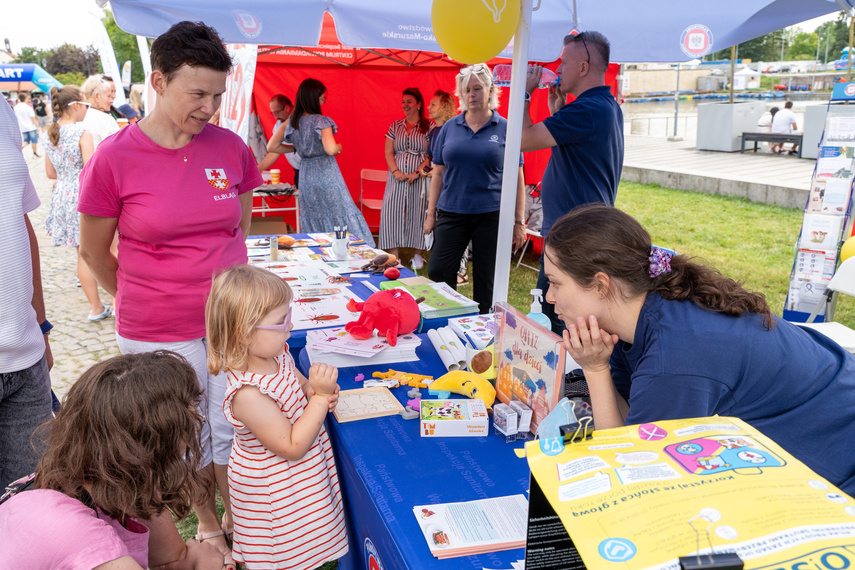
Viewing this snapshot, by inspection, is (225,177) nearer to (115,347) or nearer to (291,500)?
(291,500)

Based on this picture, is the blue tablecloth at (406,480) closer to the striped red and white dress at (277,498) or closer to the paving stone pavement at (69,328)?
the striped red and white dress at (277,498)

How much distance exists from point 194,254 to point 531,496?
1442 mm

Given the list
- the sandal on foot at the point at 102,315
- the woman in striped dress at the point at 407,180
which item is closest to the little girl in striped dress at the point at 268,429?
the sandal on foot at the point at 102,315

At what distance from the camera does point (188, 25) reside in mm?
1791

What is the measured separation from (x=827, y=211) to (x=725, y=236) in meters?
3.13

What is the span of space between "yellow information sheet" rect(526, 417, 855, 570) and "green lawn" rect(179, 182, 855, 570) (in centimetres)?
413

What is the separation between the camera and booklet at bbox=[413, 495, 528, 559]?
3.65 ft

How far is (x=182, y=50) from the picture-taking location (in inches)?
68.2

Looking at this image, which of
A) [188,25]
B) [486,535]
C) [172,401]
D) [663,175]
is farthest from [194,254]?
[663,175]

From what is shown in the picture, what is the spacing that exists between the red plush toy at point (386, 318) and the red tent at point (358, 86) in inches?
194

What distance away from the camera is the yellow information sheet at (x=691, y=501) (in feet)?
1.99

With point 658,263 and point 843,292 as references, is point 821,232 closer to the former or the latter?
point 843,292

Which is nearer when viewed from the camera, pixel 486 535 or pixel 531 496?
pixel 531 496

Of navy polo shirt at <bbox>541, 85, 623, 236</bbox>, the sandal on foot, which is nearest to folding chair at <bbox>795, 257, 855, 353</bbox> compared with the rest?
navy polo shirt at <bbox>541, 85, 623, 236</bbox>
